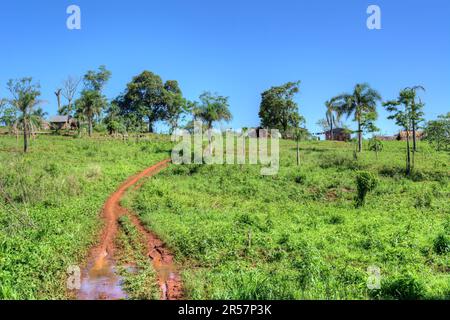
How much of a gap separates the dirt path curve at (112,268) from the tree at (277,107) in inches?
1622

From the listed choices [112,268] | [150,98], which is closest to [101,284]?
[112,268]

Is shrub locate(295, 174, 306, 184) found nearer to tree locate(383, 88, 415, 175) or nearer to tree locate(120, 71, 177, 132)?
tree locate(383, 88, 415, 175)

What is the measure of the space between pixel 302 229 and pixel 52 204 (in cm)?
1252

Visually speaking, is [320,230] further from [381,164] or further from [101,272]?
[381,164]

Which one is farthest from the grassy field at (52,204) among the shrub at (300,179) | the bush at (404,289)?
the shrub at (300,179)

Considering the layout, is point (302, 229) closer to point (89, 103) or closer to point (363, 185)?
→ point (363, 185)

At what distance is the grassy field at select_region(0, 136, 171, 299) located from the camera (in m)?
11.5

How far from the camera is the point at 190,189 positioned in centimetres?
2848

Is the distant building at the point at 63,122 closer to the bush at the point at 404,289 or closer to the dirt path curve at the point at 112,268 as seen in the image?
the dirt path curve at the point at 112,268

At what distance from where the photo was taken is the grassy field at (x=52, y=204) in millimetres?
11461

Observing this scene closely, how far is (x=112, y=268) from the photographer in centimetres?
1352

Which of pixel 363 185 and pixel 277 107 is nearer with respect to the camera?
pixel 363 185
